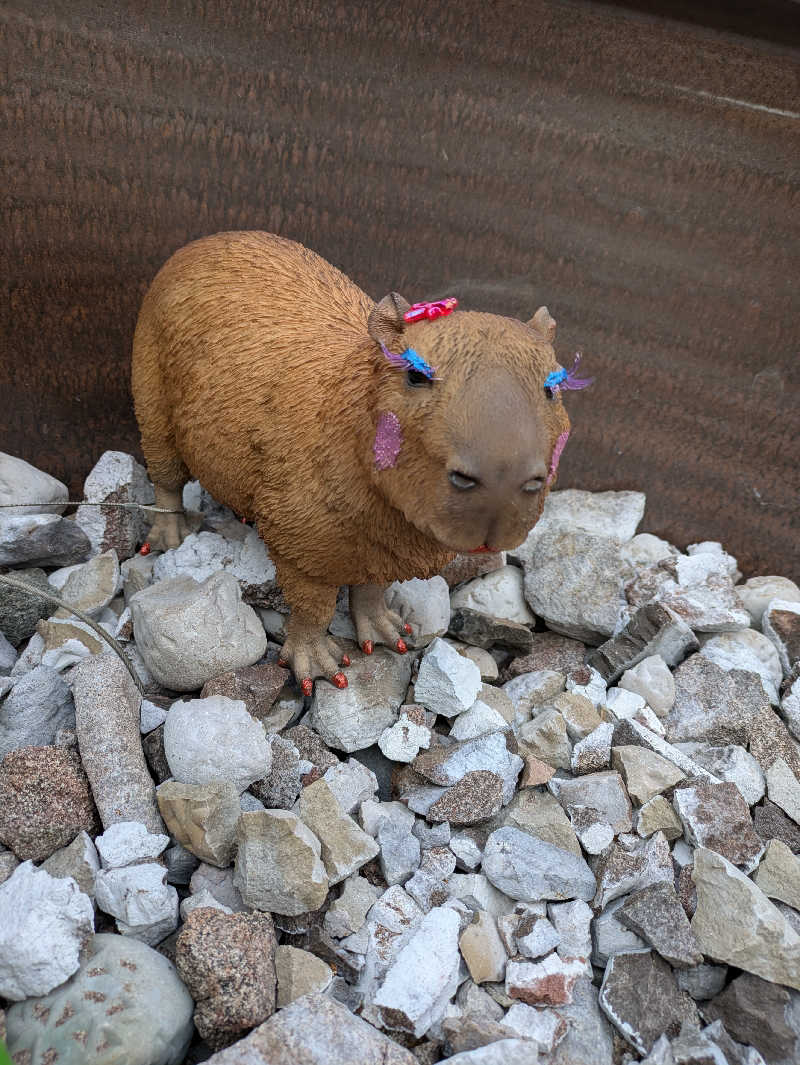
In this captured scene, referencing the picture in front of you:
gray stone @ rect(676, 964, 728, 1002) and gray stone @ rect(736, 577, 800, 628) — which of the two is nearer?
gray stone @ rect(676, 964, 728, 1002)

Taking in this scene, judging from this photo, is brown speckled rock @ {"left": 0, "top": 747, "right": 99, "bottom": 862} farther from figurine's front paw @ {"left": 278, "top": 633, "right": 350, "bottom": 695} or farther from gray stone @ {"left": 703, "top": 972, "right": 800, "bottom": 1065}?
gray stone @ {"left": 703, "top": 972, "right": 800, "bottom": 1065}

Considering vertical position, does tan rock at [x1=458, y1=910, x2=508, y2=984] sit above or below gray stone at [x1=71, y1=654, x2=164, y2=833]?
below

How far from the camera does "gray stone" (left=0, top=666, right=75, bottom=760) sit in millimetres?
1764

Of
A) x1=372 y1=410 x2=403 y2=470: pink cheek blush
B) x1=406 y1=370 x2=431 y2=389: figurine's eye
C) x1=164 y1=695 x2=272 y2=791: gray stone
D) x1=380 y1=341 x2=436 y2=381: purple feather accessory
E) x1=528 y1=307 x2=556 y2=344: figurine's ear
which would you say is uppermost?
x1=528 y1=307 x2=556 y2=344: figurine's ear

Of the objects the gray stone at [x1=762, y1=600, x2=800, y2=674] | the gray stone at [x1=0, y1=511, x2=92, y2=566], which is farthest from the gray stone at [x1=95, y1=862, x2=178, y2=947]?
the gray stone at [x1=762, y1=600, x2=800, y2=674]

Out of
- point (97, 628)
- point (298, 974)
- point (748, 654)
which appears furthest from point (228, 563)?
point (748, 654)

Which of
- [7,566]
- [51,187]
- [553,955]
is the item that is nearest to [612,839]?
[553,955]

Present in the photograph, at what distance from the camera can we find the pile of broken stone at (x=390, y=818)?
137 centimetres

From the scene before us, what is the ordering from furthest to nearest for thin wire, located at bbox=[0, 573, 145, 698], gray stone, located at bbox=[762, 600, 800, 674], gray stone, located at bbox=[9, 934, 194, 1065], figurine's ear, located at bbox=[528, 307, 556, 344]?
gray stone, located at bbox=[762, 600, 800, 674], thin wire, located at bbox=[0, 573, 145, 698], figurine's ear, located at bbox=[528, 307, 556, 344], gray stone, located at bbox=[9, 934, 194, 1065]

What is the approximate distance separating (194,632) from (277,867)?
57 centimetres

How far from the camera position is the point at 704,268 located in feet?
8.24

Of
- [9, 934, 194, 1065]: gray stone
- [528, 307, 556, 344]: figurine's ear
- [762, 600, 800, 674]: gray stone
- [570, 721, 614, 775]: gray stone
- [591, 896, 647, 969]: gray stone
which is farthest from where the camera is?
[762, 600, 800, 674]: gray stone

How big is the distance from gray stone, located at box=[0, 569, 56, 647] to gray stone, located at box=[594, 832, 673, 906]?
4.72 feet

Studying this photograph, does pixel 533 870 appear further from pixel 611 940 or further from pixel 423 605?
pixel 423 605
